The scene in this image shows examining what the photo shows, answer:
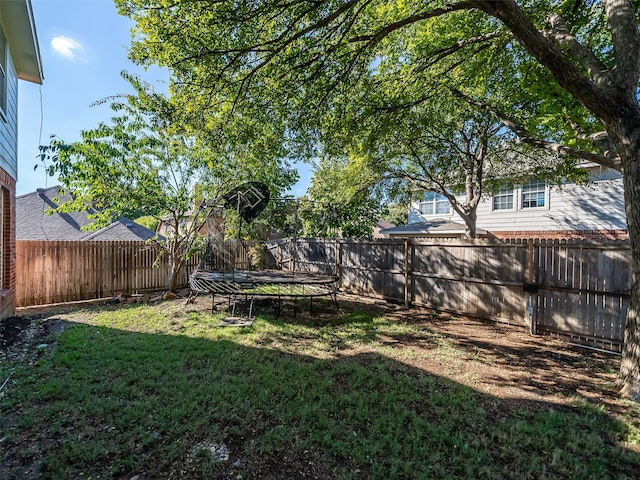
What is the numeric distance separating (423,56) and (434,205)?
11953mm

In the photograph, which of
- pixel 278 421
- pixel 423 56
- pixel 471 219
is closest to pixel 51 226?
pixel 278 421

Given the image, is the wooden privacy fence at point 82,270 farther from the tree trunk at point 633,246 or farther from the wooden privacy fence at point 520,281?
the tree trunk at point 633,246

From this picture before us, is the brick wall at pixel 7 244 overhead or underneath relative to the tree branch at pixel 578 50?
underneath

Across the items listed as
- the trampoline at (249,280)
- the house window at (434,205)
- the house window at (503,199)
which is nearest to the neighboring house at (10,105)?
the trampoline at (249,280)

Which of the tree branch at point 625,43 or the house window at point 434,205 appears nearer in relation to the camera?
the tree branch at point 625,43

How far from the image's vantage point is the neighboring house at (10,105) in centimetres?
535

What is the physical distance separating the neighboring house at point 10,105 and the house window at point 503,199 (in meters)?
15.3

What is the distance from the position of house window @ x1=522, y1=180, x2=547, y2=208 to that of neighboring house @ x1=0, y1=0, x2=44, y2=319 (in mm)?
15997

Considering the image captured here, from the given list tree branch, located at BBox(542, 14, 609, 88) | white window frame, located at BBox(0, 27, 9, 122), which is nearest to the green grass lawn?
tree branch, located at BBox(542, 14, 609, 88)

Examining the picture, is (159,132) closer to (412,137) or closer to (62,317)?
(62,317)

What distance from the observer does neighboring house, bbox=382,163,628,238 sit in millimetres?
11336

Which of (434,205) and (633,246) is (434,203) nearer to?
(434,205)

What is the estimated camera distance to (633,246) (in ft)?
11.1

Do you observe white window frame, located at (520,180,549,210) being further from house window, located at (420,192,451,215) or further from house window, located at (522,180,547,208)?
house window, located at (420,192,451,215)
